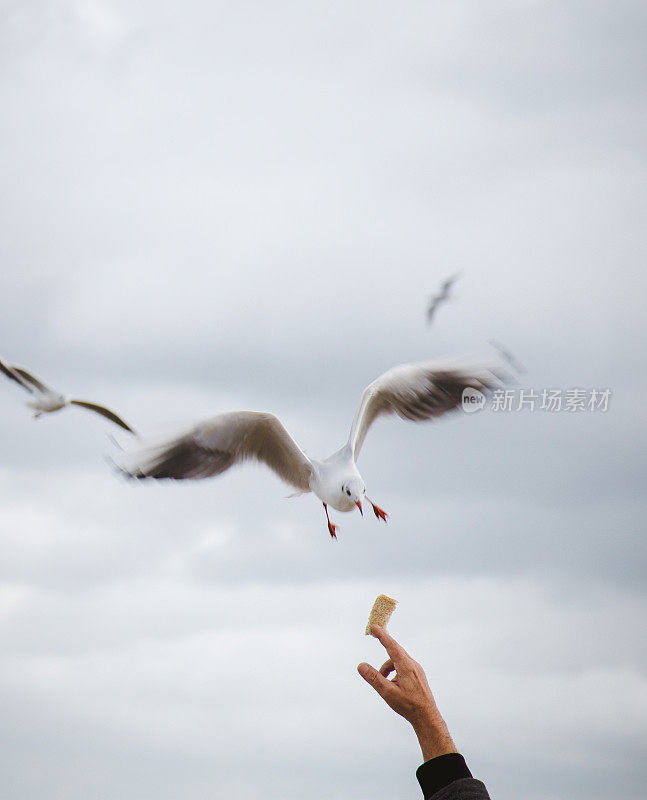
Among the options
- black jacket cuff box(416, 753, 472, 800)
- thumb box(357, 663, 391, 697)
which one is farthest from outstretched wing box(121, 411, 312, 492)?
black jacket cuff box(416, 753, 472, 800)

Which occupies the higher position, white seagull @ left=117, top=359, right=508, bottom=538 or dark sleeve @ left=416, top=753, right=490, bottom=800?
white seagull @ left=117, top=359, right=508, bottom=538

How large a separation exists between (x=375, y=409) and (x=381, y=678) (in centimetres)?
544

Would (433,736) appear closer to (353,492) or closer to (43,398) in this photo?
(353,492)

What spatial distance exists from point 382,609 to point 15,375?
11.7 ft

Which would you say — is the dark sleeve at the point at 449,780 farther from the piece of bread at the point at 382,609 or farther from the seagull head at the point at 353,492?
the seagull head at the point at 353,492

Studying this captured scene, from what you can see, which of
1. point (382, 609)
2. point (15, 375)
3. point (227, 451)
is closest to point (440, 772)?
point (382, 609)

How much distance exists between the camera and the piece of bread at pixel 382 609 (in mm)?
4984

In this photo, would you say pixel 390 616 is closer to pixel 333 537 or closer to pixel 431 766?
pixel 431 766

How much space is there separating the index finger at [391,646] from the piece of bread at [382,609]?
0.96 metres

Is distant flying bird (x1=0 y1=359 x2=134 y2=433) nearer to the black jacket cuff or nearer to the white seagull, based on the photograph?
the white seagull

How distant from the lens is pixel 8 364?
7.40 metres

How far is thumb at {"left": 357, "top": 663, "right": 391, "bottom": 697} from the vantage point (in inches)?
145

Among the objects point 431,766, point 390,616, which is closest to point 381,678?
point 431,766

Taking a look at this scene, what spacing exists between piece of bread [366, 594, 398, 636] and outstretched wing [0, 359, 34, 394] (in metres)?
3.28
